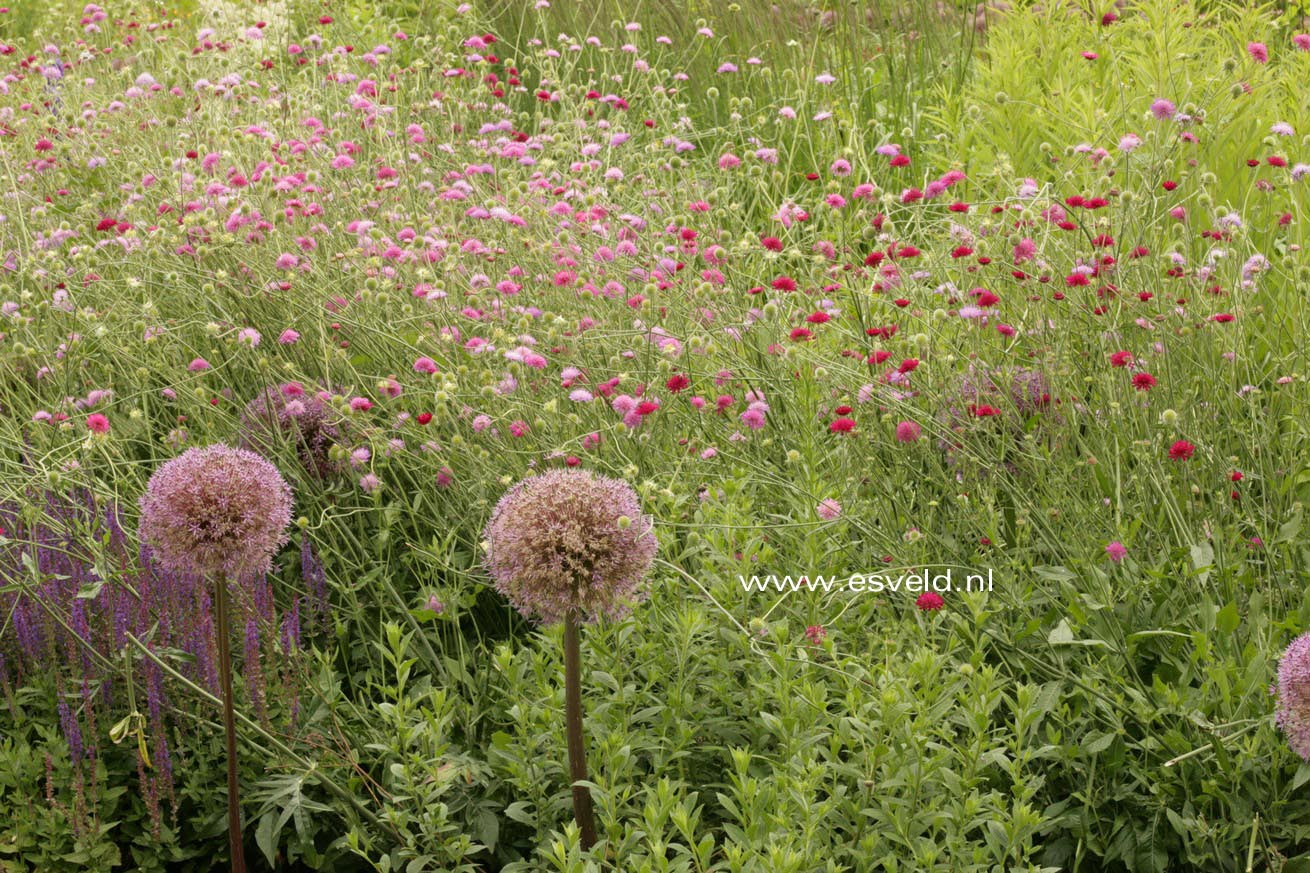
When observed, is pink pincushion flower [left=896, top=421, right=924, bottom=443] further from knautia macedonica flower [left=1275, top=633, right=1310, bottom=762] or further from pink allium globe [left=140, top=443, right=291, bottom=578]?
pink allium globe [left=140, top=443, right=291, bottom=578]

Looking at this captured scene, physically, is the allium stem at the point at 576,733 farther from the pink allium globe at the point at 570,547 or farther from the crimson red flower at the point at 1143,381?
the crimson red flower at the point at 1143,381

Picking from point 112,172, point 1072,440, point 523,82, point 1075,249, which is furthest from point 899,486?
point 523,82

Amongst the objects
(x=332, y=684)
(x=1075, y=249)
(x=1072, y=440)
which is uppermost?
(x=1075, y=249)

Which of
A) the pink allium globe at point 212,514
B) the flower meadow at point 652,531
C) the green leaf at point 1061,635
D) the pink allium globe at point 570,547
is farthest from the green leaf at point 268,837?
the green leaf at point 1061,635

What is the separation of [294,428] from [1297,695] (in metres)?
2.23

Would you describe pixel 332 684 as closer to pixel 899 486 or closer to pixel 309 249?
pixel 899 486

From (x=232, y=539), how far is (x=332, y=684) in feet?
2.28

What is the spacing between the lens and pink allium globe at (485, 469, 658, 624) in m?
2.03

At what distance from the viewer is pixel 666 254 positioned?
401cm

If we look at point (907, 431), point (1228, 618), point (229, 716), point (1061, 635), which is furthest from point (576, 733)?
point (1228, 618)

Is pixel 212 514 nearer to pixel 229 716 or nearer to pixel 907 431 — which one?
pixel 229 716

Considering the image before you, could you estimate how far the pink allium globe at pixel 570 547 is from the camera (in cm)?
203

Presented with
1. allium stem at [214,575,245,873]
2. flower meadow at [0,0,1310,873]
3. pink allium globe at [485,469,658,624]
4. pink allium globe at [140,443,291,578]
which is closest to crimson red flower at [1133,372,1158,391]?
flower meadow at [0,0,1310,873]

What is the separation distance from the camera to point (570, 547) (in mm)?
2020
